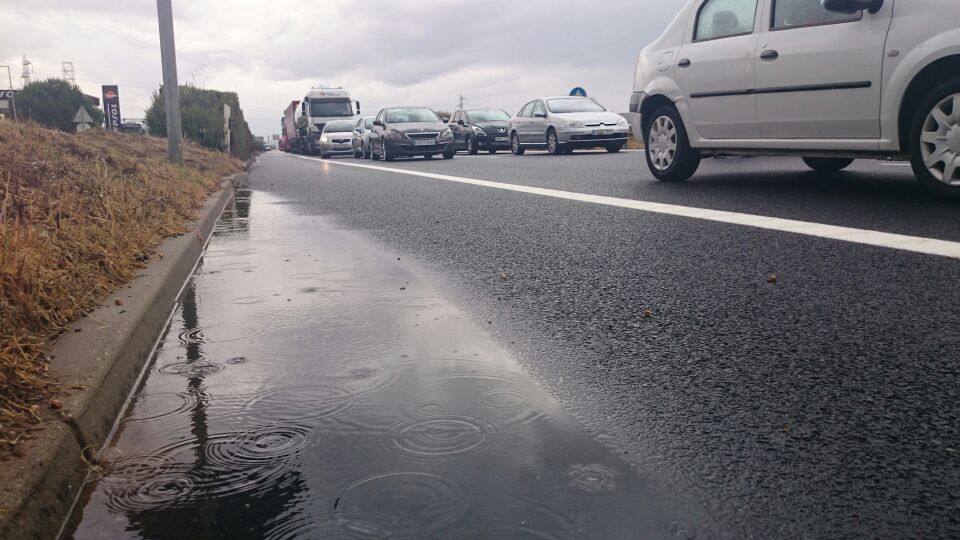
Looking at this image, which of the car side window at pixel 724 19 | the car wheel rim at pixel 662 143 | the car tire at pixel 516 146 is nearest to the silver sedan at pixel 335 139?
the car tire at pixel 516 146

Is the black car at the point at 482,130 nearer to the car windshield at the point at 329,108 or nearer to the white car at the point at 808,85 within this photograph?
the car windshield at the point at 329,108

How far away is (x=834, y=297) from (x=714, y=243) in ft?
5.54

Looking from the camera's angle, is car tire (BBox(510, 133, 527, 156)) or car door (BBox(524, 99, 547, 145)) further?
car tire (BBox(510, 133, 527, 156))

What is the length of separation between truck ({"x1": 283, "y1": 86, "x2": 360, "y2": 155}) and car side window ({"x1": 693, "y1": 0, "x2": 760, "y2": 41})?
29789 millimetres

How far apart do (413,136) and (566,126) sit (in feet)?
13.6

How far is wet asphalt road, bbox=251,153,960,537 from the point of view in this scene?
206cm

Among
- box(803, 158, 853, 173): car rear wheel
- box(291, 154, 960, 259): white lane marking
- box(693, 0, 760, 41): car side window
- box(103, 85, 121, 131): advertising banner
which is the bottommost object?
box(291, 154, 960, 259): white lane marking

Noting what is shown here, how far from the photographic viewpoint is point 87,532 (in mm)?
1983

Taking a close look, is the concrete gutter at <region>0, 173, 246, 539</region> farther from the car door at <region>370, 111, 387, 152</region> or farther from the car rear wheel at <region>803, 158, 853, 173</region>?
the car door at <region>370, 111, 387, 152</region>

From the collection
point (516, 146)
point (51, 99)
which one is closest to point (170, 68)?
point (516, 146)

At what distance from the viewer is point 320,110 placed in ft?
126

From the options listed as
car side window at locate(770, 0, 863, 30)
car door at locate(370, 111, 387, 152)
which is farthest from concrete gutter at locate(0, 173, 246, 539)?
car door at locate(370, 111, 387, 152)

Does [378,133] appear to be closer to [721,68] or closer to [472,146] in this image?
[472,146]

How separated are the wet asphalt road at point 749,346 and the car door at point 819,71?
0.74 metres
